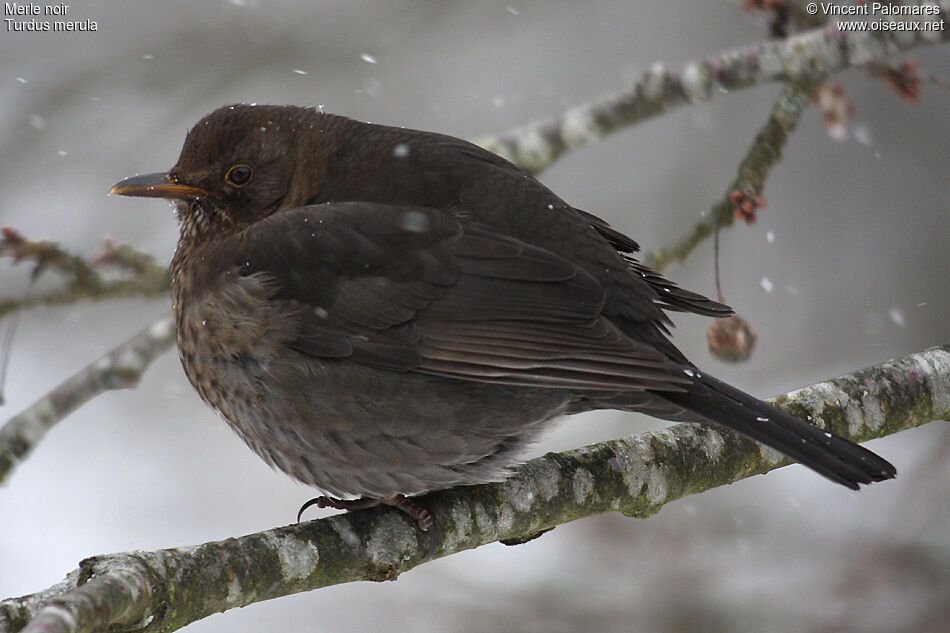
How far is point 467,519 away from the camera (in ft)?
10.7

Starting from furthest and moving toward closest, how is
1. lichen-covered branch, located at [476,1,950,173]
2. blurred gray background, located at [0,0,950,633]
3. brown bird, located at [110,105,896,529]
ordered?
blurred gray background, located at [0,0,950,633]
lichen-covered branch, located at [476,1,950,173]
brown bird, located at [110,105,896,529]

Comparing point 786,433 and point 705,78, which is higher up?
point 705,78

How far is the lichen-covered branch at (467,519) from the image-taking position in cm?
234

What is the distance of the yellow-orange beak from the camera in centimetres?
368

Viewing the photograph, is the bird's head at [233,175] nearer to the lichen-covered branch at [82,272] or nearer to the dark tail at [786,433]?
the lichen-covered branch at [82,272]

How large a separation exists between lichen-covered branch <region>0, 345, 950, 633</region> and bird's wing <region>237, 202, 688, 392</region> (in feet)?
1.62

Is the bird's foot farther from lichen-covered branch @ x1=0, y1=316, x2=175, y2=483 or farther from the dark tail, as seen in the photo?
lichen-covered branch @ x1=0, y1=316, x2=175, y2=483

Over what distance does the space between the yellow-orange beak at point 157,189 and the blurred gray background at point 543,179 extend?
2.71m

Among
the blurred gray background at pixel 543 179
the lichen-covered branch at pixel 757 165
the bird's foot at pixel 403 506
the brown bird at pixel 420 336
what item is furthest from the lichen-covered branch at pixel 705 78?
the blurred gray background at pixel 543 179

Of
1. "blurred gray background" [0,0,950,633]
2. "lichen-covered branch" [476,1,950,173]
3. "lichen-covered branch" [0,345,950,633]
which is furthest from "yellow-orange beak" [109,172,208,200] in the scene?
"blurred gray background" [0,0,950,633]

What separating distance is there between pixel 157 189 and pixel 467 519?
5.46 feet

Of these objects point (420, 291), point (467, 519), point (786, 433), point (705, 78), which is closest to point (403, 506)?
point (467, 519)

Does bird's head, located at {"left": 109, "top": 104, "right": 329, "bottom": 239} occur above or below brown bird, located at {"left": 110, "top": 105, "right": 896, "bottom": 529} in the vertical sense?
above

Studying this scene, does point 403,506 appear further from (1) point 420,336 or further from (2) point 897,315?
(2) point 897,315
